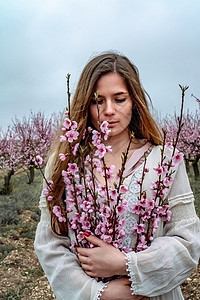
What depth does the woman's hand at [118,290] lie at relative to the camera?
4.53ft

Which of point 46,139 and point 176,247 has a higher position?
point 46,139

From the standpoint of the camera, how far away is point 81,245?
1481 mm

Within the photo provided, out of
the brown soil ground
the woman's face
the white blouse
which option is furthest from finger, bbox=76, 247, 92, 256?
the brown soil ground

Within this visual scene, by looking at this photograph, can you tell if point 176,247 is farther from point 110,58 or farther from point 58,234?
point 110,58

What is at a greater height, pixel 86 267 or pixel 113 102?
pixel 113 102

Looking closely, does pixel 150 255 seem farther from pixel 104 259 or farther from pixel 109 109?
pixel 109 109

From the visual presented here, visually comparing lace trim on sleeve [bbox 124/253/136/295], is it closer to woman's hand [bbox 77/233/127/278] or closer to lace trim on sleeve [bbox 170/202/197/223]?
woman's hand [bbox 77/233/127/278]

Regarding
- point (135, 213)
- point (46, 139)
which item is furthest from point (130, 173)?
point (46, 139)

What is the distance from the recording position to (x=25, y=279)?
4.61m

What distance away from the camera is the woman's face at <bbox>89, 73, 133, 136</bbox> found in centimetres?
157

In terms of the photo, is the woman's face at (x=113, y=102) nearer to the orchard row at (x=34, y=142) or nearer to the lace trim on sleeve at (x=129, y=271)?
the lace trim on sleeve at (x=129, y=271)

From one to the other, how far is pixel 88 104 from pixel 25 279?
150 inches

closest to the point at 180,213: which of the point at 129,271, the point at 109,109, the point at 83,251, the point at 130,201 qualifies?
the point at 130,201

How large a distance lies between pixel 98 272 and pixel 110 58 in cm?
112
